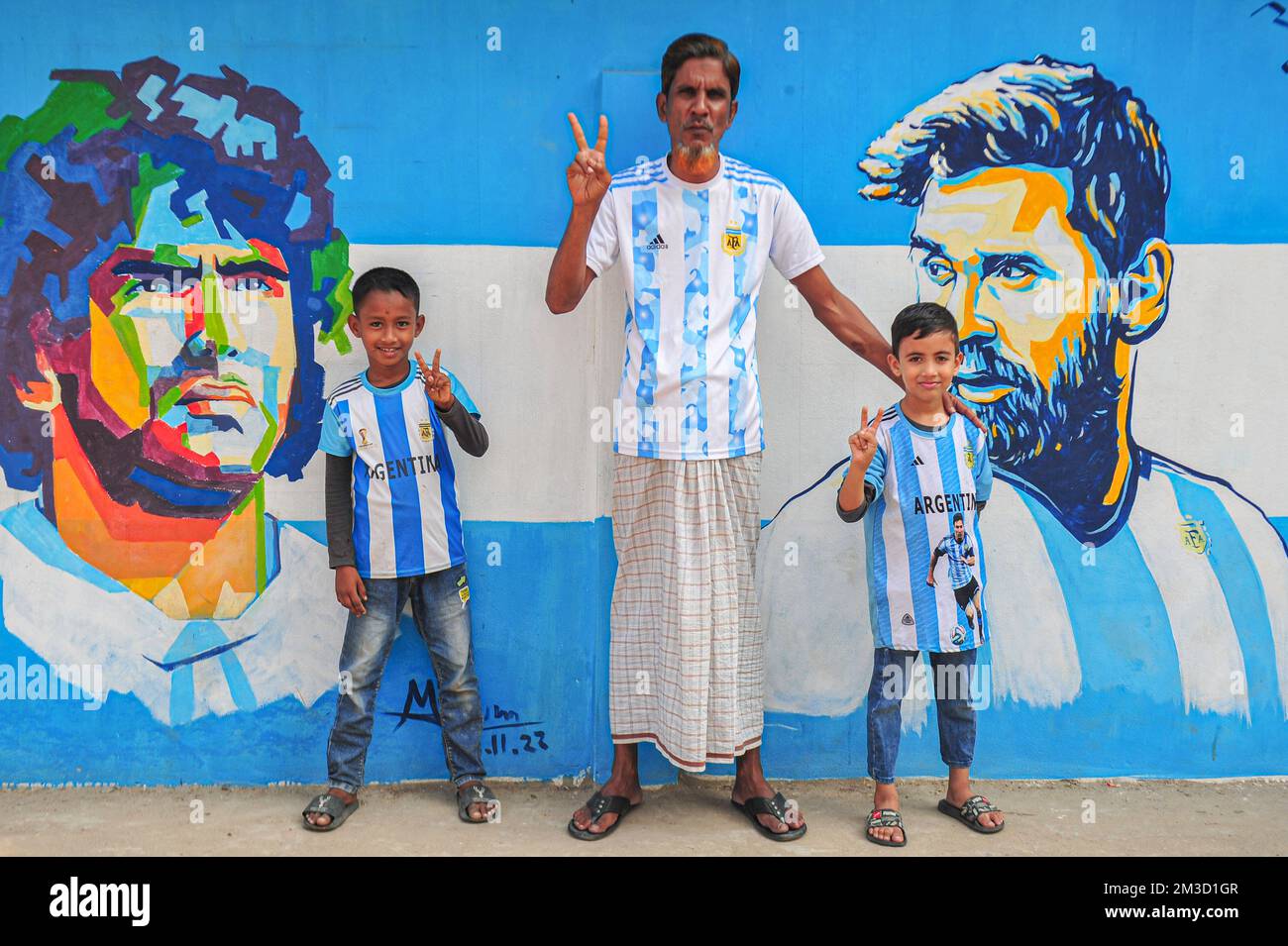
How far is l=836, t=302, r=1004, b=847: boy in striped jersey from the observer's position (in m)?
3.30

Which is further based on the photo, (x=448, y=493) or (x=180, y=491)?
(x=180, y=491)

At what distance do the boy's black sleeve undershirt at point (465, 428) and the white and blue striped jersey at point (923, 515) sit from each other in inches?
48.5

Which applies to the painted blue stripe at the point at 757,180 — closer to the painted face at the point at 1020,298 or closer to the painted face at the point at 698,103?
the painted face at the point at 698,103

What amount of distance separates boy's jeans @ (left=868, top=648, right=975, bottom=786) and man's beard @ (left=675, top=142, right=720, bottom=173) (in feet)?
5.30

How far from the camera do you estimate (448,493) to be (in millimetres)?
3529

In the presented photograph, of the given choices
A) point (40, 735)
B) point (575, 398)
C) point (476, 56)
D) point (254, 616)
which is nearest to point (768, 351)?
point (575, 398)

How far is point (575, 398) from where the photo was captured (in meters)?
3.70

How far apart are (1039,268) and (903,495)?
A: 107 centimetres

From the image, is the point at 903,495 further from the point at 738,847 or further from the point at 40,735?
the point at 40,735

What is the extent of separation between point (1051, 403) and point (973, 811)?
144 cm

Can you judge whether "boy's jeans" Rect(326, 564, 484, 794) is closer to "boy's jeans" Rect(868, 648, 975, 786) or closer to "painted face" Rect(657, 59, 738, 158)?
"boy's jeans" Rect(868, 648, 975, 786)

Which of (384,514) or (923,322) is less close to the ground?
(923,322)

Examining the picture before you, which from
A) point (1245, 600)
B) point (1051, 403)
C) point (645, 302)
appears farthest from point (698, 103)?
point (1245, 600)

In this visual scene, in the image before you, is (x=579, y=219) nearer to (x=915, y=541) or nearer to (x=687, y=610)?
(x=687, y=610)
